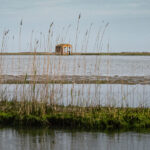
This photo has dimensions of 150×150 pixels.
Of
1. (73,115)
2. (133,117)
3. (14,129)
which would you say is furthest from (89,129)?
(14,129)

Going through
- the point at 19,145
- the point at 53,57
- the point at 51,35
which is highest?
the point at 51,35

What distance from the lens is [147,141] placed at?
14.7ft

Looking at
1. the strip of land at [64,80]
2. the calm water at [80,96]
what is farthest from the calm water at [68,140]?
the strip of land at [64,80]

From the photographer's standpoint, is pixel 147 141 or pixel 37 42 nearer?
pixel 147 141

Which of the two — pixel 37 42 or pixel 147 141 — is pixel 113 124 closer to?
pixel 147 141

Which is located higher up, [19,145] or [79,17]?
[79,17]

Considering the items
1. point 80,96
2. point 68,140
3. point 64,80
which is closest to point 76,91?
point 64,80

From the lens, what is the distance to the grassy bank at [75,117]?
17.7ft

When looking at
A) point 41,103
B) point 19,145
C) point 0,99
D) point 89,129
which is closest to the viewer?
point 19,145

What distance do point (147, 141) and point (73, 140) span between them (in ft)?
3.57

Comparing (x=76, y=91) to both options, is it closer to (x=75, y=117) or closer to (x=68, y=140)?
(x=75, y=117)

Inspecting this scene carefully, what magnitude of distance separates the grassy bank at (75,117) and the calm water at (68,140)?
14.0 inches

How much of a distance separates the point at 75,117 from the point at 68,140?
99 centimetres

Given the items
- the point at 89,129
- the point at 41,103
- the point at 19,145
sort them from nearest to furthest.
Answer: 1. the point at 19,145
2. the point at 89,129
3. the point at 41,103
